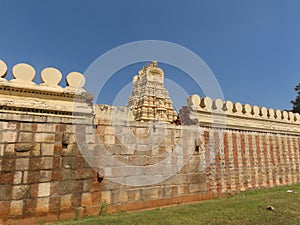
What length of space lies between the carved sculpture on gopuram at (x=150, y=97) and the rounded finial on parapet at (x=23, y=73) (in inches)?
254

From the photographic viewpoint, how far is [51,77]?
18.4ft

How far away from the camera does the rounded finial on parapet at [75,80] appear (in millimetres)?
5695

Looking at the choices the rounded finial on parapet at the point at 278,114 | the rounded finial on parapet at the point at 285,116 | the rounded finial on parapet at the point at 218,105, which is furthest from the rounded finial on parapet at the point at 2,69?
the rounded finial on parapet at the point at 285,116

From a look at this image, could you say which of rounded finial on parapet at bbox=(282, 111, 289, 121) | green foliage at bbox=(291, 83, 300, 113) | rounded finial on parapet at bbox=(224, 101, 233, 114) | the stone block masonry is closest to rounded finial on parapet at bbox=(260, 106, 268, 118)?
rounded finial on parapet at bbox=(282, 111, 289, 121)

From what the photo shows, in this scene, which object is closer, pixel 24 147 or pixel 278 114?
pixel 24 147

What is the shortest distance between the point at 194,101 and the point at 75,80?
3.49 m

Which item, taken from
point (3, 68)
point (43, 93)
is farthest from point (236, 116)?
point (3, 68)

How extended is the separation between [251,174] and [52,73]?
6.53 meters

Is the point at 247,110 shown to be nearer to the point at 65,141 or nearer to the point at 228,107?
the point at 228,107

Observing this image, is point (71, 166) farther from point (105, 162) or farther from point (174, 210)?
point (174, 210)

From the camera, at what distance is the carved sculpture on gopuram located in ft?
40.2

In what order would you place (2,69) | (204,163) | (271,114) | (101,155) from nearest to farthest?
1. (101,155)
2. (2,69)
3. (204,163)
4. (271,114)

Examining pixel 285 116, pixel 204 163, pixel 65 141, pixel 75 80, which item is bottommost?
pixel 204 163

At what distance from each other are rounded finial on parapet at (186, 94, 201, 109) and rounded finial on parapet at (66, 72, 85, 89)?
10.5 ft
